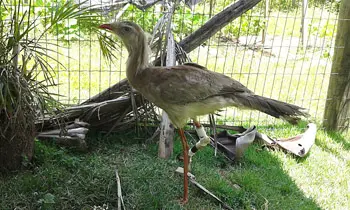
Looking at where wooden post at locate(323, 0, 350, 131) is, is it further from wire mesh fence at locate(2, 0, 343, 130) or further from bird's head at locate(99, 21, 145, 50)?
bird's head at locate(99, 21, 145, 50)

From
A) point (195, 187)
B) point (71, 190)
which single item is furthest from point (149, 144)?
point (71, 190)

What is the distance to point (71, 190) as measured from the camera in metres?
3.61

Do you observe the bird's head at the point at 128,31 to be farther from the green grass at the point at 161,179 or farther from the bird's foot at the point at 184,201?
the bird's foot at the point at 184,201

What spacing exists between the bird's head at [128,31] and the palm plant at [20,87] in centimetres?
36

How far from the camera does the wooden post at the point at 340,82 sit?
5.20 meters

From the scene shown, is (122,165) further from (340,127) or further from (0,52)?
(340,127)

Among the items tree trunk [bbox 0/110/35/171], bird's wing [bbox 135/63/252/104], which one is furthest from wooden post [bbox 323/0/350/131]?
tree trunk [bbox 0/110/35/171]

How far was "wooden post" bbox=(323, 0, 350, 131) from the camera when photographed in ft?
17.1

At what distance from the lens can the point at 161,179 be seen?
155 inches

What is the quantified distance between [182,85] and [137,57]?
1.46 ft

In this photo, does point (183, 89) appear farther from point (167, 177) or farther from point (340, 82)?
point (340, 82)

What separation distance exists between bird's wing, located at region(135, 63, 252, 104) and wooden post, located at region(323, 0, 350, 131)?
7.34ft

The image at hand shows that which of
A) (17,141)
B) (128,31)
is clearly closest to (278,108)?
(128,31)

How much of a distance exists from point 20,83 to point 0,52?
278mm
